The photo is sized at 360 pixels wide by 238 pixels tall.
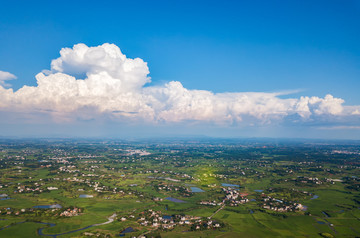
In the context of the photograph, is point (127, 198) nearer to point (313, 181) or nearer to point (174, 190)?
point (174, 190)

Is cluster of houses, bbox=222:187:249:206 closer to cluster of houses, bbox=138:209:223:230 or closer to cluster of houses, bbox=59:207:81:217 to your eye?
cluster of houses, bbox=138:209:223:230

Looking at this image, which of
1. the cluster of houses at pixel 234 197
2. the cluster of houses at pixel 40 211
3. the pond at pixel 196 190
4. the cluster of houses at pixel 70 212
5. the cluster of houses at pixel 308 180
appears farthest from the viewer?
the cluster of houses at pixel 308 180

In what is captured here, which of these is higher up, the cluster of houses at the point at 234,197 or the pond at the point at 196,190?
the cluster of houses at the point at 234,197

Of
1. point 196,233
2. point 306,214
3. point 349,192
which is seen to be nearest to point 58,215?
point 196,233

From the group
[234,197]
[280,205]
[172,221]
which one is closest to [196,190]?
[234,197]

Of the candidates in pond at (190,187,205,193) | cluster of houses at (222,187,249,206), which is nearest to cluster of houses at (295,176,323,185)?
cluster of houses at (222,187,249,206)

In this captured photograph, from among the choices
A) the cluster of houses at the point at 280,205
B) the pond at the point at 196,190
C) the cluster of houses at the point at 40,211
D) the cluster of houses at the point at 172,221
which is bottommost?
the pond at the point at 196,190

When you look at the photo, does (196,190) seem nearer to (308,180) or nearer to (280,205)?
(280,205)

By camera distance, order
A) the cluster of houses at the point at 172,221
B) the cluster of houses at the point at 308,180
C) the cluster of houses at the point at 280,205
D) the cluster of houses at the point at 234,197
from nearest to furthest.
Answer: the cluster of houses at the point at 172,221, the cluster of houses at the point at 280,205, the cluster of houses at the point at 234,197, the cluster of houses at the point at 308,180

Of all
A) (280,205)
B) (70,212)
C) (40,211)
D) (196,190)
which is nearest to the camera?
(40,211)

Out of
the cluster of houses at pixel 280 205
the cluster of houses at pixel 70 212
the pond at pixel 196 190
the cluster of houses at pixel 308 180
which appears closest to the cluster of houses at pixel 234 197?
the cluster of houses at pixel 280 205

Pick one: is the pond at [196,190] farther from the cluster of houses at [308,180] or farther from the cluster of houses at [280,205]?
the cluster of houses at [308,180]

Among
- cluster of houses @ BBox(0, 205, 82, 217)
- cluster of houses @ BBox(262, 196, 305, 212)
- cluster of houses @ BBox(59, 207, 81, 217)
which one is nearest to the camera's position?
cluster of houses @ BBox(0, 205, 82, 217)

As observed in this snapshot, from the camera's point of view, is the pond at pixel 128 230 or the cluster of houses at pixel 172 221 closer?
the pond at pixel 128 230
